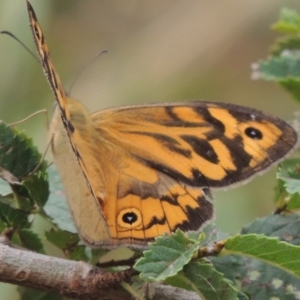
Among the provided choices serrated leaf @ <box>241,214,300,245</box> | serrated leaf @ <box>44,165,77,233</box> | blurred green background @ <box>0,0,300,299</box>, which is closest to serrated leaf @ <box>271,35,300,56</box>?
serrated leaf @ <box>241,214,300,245</box>

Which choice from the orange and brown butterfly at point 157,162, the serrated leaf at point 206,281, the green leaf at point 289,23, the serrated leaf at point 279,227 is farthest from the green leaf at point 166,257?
the green leaf at point 289,23

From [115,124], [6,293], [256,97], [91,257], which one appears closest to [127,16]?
[256,97]

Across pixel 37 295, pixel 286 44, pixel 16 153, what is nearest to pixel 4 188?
pixel 16 153

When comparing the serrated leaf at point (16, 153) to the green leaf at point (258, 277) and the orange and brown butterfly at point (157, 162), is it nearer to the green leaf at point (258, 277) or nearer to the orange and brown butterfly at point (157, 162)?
the orange and brown butterfly at point (157, 162)

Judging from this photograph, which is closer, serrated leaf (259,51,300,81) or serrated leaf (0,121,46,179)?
serrated leaf (0,121,46,179)

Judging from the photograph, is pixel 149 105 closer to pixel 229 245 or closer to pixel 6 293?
pixel 229 245

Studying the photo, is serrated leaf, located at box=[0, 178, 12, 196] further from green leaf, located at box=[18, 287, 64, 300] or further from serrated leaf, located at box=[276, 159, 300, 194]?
serrated leaf, located at box=[276, 159, 300, 194]
